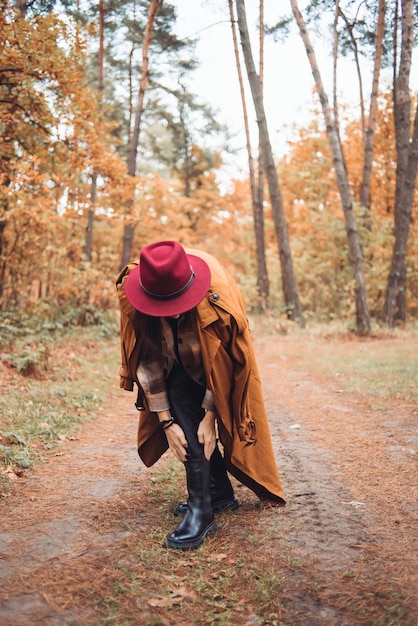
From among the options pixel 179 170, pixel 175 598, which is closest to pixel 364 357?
pixel 175 598

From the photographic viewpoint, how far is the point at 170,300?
2752mm

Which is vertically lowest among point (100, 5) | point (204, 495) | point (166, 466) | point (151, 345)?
point (166, 466)

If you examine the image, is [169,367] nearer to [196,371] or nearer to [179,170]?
[196,371]

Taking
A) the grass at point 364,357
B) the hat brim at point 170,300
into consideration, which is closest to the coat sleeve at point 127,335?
the hat brim at point 170,300

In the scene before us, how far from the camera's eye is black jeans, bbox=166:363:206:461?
3.12 m

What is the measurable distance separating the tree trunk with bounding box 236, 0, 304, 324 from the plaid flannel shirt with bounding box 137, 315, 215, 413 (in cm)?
1179

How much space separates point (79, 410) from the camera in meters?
6.16

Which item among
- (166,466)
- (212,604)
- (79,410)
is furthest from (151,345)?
(79,410)

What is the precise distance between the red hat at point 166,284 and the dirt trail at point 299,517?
1339 millimetres

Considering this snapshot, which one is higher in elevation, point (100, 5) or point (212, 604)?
point (100, 5)

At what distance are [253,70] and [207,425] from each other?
1284 centimetres

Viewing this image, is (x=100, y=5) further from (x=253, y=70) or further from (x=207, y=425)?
(x=207, y=425)

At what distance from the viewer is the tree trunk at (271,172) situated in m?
13.7

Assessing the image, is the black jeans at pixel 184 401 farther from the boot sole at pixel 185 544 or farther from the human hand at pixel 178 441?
the boot sole at pixel 185 544
